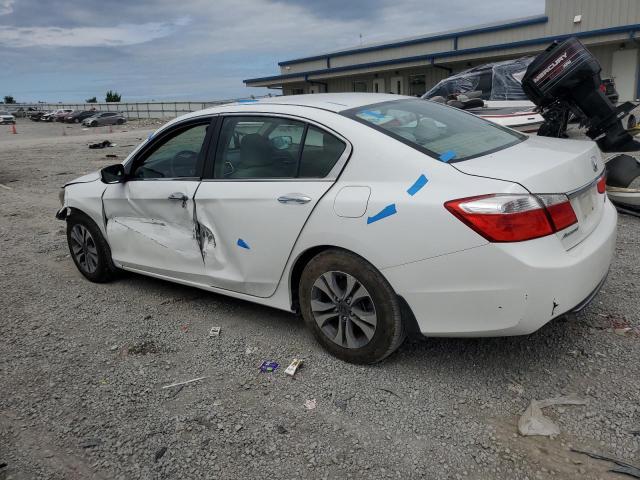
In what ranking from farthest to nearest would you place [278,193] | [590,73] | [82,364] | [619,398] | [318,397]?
1. [590,73]
2. [82,364]
3. [278,193]
4. [318,397]
5. [619,398]

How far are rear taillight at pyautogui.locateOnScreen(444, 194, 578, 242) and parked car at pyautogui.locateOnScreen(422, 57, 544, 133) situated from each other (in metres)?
8.39

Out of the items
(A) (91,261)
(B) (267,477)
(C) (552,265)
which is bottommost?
(B) (267,477)

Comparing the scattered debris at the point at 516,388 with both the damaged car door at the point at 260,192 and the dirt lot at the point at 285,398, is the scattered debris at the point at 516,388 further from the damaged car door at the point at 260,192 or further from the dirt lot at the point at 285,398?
the damaged car door at the point at 260,192

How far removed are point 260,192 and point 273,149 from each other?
31 centimetres

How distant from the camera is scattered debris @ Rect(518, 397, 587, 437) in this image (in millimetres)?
2588

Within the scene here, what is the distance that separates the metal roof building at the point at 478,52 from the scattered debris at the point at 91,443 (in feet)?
79.1

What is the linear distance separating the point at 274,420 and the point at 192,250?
1551 mm

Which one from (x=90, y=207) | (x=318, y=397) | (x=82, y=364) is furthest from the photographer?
(x=90, y=207)

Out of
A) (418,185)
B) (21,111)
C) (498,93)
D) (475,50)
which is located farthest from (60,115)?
(418,185)

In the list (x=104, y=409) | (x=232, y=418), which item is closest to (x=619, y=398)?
(x=232, y=418)

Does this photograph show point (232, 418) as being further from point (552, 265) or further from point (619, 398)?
point (619, 398)

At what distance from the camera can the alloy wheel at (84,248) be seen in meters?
4.87

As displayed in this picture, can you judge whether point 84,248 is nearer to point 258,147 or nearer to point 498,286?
point 258,147

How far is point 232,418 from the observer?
9.43 ft
